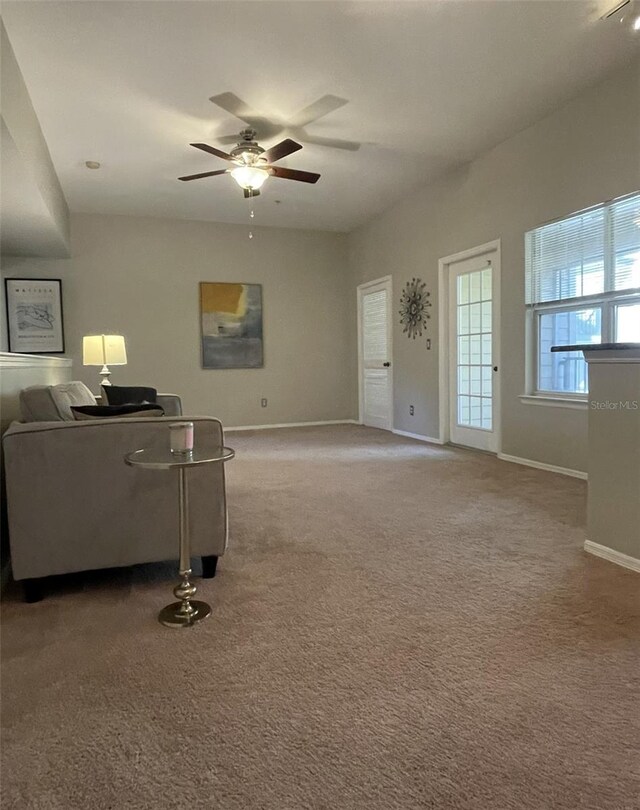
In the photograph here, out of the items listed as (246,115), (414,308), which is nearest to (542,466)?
(414,308)

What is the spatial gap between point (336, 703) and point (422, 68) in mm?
3572

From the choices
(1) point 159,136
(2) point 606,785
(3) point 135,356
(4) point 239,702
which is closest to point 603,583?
(2) point 606,785

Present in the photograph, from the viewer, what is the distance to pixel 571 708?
137cm

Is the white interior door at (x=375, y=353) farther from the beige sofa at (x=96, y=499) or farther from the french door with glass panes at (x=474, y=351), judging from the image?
the beige sofa at (x=96, y=499)

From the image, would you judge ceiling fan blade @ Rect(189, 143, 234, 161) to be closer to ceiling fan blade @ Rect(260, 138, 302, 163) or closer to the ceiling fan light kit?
the ceiling fan light kit

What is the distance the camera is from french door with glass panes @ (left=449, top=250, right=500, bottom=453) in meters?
4.89

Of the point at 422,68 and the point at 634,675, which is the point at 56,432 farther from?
the point at 422,68

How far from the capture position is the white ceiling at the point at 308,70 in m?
2.82

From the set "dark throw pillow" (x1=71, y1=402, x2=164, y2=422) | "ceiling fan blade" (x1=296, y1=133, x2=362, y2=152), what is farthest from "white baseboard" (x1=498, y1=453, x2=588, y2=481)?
"dark throw pillow" (x1=71, y1=402, x2=164, y2=422)

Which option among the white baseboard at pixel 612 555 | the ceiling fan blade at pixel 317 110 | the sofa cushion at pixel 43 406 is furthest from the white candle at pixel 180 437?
the ceiling fan blade at pixel 317 110

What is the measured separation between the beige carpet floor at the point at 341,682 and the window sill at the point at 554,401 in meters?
1.46

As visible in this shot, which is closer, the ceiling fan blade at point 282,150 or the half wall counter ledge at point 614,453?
the half wall counter ledge at point 614,453

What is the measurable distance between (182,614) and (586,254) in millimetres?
3649

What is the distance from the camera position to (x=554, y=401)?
4.17 meters
